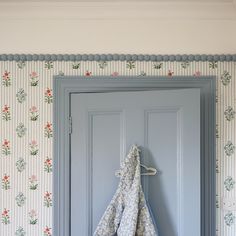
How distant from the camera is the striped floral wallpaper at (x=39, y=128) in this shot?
1999 millimetres

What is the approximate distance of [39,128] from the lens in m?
2.01

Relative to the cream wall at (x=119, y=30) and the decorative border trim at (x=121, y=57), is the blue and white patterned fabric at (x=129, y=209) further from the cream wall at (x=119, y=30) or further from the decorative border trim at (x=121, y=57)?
the cream wall at (x=119, y=30)

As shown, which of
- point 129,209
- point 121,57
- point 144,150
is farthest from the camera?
point 121,57

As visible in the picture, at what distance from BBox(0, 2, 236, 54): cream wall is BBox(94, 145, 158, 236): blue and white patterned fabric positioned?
0.62m

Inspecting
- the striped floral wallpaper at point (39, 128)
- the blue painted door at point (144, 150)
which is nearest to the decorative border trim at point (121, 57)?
the striped floral wallpaper at point (39, 128)

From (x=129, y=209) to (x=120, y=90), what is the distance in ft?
2.10

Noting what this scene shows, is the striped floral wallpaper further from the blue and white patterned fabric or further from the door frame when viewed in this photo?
the blue and white patterned fabric

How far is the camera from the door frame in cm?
196

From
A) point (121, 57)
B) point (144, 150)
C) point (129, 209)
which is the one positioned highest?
point (121, 57)

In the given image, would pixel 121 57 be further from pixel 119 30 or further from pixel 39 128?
pixel 39 128

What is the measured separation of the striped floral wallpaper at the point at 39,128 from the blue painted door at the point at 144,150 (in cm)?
17

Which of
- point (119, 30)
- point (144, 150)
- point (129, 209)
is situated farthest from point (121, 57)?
point (129, 209)

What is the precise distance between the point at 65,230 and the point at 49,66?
91 centimetres

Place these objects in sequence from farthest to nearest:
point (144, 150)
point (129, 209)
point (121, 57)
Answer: point (121, 57) → point (144, 150) → point (129, 209)
